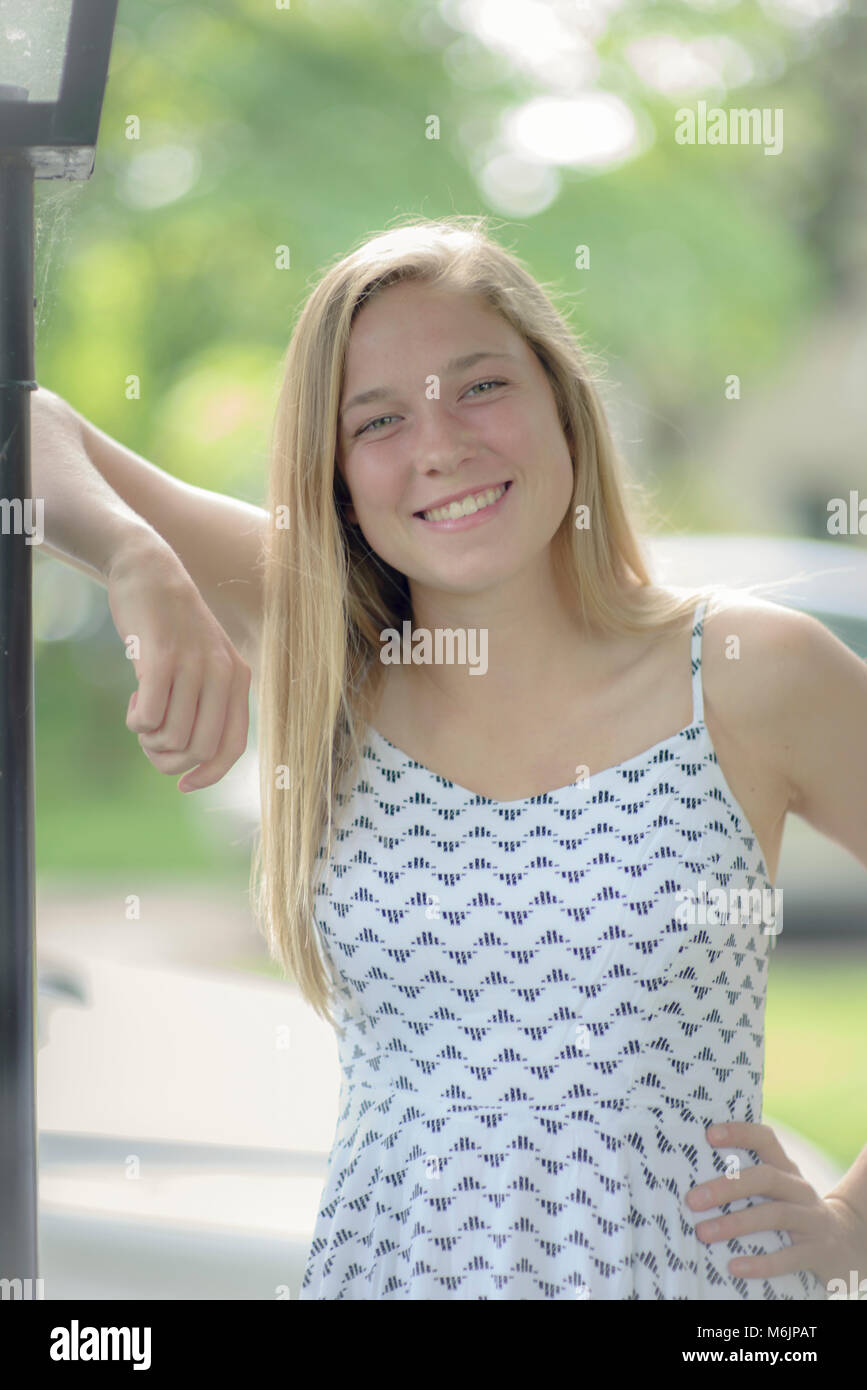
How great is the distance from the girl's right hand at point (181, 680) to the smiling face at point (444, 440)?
23 centimetres

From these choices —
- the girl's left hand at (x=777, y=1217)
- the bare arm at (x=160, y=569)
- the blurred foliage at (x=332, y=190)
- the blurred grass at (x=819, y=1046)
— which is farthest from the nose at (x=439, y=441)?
the blurred foliage at (x=332, y=190)

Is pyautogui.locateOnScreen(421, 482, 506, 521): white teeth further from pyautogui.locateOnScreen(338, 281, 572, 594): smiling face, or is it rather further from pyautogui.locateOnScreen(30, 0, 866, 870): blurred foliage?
pyautogui.locateOnScreen(30, 0, 866, 870): blurred foliage

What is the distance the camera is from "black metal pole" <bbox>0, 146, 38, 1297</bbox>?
0.82m

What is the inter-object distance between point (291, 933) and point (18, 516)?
0.46m

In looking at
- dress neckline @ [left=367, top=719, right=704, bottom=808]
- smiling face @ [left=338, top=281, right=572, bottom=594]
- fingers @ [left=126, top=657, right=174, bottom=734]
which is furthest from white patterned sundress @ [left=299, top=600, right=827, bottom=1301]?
fingers @ [left=126, top=657, right=174, bottom=734]

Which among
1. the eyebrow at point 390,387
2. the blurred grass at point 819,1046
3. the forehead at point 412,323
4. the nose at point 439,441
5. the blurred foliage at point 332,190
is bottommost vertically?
the blurred grass at point 819,1046

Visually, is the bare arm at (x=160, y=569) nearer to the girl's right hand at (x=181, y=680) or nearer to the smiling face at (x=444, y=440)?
the girl's right hand at (x=181, y=680)

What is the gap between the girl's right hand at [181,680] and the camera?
87 centimetres

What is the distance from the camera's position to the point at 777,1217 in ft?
3.38

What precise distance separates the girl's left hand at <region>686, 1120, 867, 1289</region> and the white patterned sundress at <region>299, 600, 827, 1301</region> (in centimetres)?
1

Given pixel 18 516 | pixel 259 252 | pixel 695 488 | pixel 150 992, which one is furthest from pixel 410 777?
pixel 695 488

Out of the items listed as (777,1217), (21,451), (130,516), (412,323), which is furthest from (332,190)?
(777,1217)

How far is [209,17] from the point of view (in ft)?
13.8
